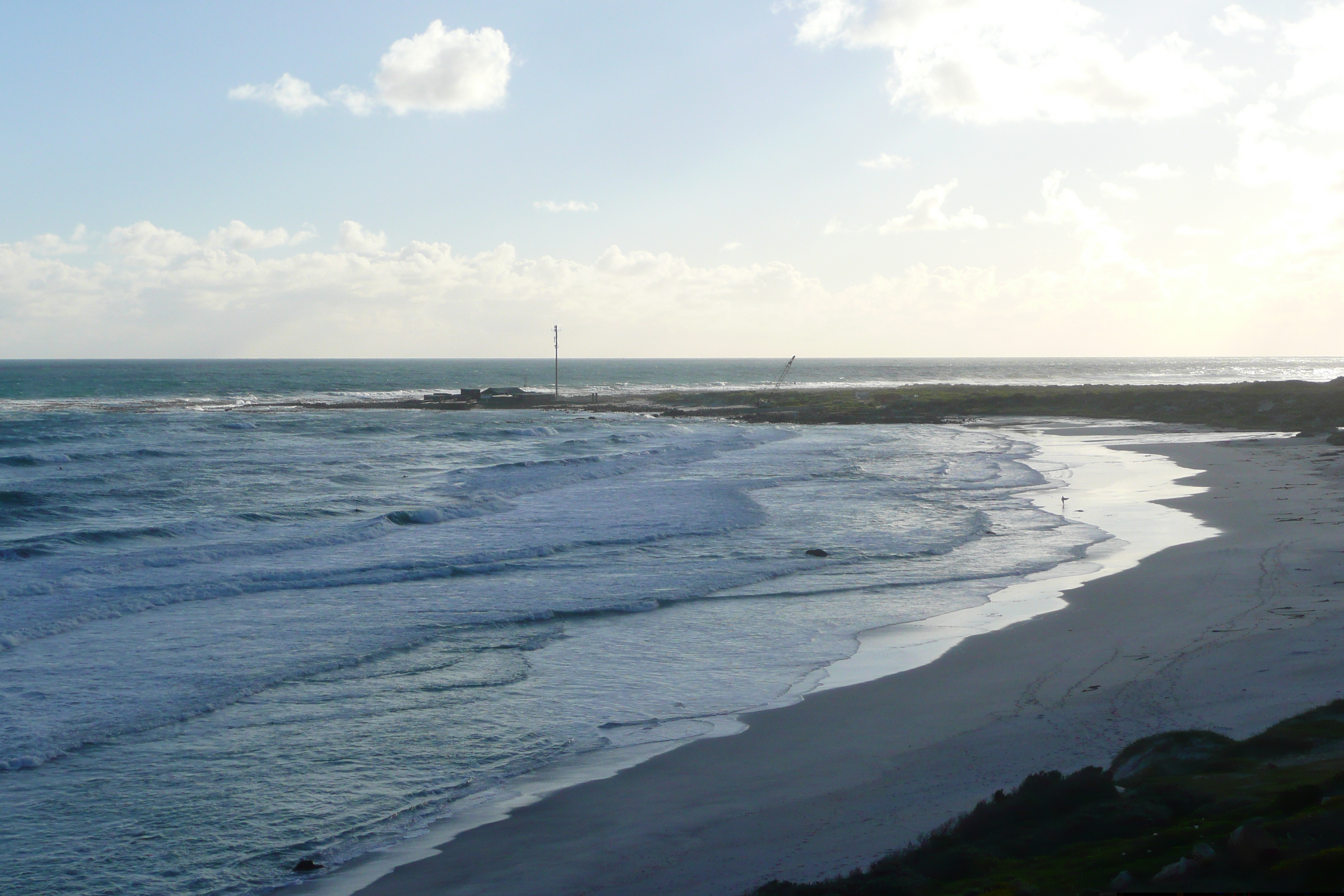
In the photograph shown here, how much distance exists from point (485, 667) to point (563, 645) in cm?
127

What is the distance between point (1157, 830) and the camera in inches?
191

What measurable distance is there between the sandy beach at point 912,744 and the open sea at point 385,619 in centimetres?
82

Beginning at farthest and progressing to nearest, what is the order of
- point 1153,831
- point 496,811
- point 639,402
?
1. point 639,402
2. point 496,811
3. point 1153,831

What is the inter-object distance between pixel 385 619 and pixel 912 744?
8.24 m

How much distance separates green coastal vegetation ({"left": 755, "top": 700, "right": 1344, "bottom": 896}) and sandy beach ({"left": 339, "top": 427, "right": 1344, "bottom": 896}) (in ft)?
2.08

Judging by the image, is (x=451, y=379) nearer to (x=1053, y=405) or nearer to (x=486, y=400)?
(x=486, y=400)

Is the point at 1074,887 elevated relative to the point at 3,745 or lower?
elevated

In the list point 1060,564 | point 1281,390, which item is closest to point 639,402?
point 1281,390

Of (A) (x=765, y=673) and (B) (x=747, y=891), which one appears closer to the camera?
(B) (x=747, y=891)

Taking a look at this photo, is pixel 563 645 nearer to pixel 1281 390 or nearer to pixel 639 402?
pixel 1281 390

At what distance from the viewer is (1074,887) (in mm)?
4270

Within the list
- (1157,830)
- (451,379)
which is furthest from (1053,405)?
(451,379)

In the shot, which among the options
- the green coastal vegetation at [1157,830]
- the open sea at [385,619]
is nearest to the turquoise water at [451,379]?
the open sea at [385,619]

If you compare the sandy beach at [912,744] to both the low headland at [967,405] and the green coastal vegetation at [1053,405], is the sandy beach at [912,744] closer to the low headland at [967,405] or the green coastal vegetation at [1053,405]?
the low headland at [967,405]
